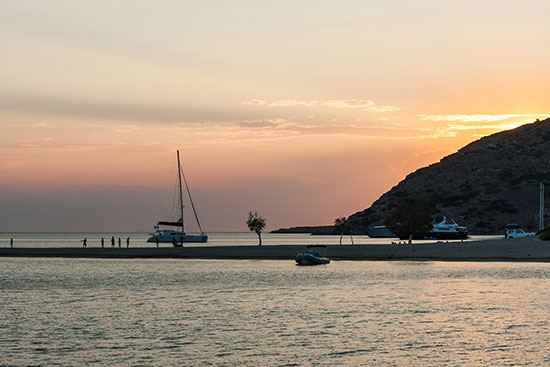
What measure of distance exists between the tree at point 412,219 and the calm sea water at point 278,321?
→ 59722 mm

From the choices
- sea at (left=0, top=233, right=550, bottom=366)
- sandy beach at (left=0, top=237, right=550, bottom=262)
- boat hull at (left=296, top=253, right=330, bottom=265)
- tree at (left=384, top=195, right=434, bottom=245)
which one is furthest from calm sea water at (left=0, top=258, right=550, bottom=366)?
tree at (left=384, top=195, right=434, bottom=245)

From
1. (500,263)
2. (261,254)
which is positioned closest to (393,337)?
(500,263)

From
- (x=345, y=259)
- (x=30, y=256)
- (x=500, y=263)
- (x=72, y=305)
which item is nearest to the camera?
(x=72, y=305)

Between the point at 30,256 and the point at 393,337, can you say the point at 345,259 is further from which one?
the point at 393,337

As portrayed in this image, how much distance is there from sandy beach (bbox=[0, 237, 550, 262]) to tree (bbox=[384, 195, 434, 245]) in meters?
15.0

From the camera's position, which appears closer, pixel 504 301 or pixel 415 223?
pixel 504 301

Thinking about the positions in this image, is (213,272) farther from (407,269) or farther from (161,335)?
(161,335)

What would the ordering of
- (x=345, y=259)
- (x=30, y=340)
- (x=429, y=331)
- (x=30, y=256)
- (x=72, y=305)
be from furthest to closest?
(x=30, y=256) < (x=345, y=259) < (x=72, y=305) < (x=429, y=331) < (x=30, y=340)

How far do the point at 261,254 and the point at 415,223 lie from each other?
3265 cm

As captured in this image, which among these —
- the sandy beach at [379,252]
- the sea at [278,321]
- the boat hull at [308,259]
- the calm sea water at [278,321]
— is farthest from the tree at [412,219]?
the calm sea water at [278,321]

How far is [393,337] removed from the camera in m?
34.9

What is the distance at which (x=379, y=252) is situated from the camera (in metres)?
111

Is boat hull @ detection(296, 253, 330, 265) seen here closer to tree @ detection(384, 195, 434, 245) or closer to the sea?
the sea

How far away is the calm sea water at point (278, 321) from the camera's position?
30000 mm
